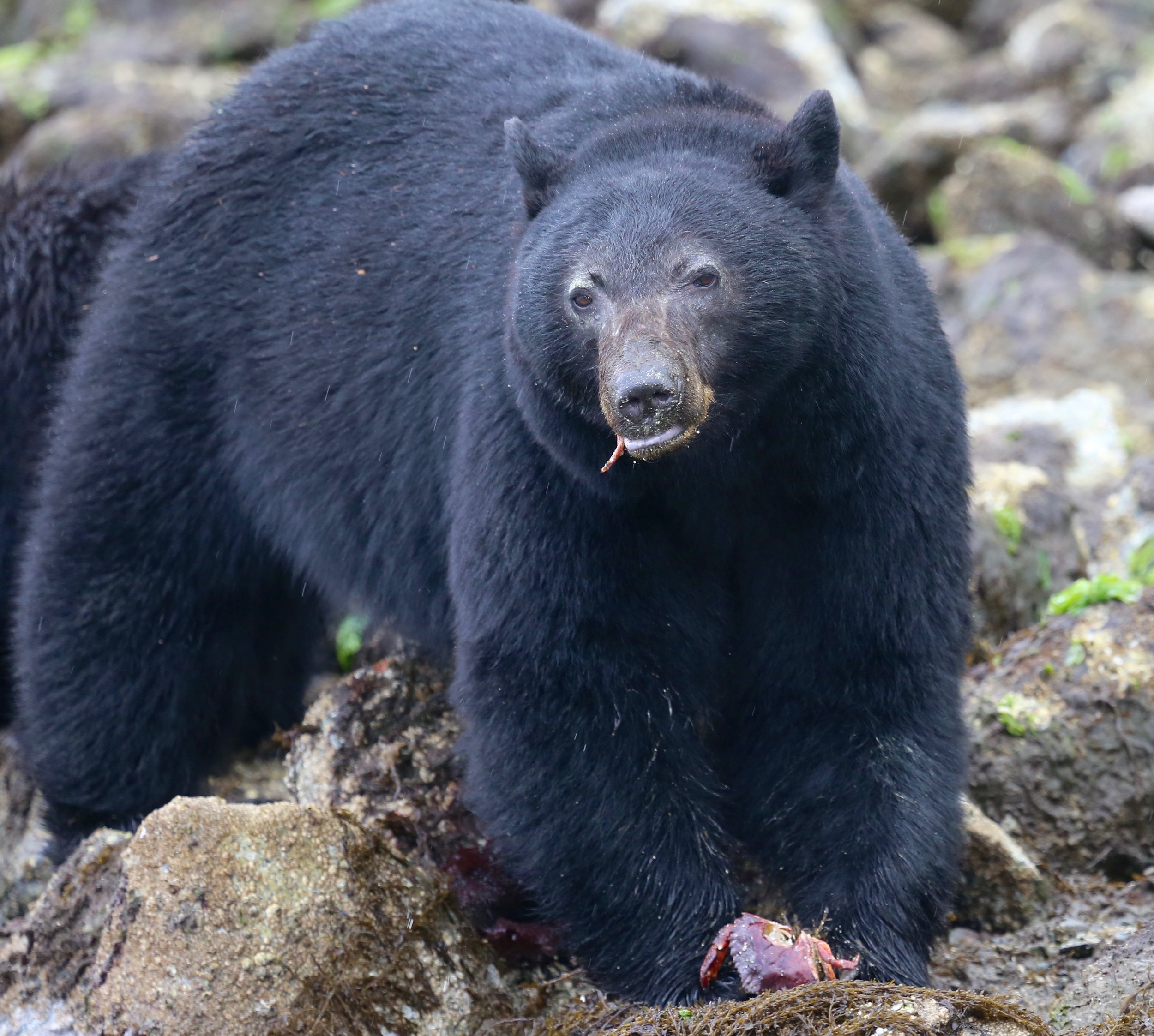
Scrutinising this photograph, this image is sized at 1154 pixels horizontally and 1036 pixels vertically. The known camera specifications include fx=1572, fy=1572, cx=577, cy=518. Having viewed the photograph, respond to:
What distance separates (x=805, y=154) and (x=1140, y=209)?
24.5 ft

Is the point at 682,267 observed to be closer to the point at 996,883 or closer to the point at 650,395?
the point at 650,395

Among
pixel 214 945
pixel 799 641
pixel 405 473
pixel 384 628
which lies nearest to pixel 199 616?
pixel 384 628

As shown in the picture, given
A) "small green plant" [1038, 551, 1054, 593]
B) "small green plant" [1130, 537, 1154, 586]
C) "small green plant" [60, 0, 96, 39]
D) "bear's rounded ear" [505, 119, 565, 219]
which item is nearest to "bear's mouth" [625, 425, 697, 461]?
"bear's rounded ear" [505, 119, 565, 219]

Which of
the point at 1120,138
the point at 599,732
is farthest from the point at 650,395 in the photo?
the point at 1120,138

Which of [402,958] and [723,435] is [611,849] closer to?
[402,958]

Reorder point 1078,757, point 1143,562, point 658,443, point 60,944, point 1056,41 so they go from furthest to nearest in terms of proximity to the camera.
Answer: point 1056,41
point 1143,562
point 1078,757
point 60,944
point 658,443

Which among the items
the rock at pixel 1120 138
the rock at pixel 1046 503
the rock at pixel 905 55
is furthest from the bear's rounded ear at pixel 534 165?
the rock at pixel 905 55

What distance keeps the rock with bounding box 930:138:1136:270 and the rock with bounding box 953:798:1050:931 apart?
651cm

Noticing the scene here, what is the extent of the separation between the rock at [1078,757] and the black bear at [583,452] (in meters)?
0.98

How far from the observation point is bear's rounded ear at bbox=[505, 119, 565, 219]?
14.4 feet

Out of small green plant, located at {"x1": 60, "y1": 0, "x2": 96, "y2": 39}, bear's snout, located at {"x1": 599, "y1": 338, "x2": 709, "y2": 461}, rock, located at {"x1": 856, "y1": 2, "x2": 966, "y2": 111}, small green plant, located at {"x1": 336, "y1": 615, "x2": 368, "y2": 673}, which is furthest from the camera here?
small green plant, located at {"x1": 60, "y1": 0, "x2": 96, "y2": 39}

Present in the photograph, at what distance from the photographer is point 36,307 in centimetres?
661

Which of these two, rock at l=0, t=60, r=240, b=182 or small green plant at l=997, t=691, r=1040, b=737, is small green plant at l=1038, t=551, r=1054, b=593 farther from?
rock at l=0, t=60, r=240, b=182

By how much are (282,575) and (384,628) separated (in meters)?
0.60
